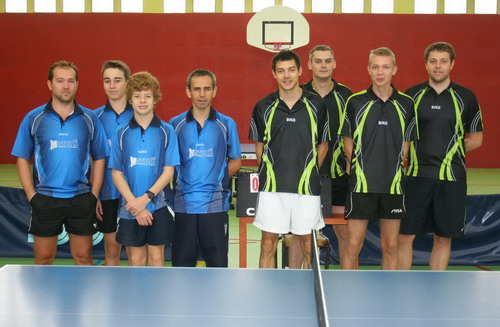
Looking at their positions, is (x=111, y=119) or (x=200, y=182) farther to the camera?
(x=111, y=119)

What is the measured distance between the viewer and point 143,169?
12.4ft

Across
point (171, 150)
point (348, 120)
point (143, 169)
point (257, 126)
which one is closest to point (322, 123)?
point (348, 120)

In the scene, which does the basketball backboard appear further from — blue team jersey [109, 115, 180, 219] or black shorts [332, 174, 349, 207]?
blue team jersey [109, 115, 180, 219]

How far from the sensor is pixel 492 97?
560 inches

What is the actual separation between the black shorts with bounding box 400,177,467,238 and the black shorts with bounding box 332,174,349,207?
520 millimetres

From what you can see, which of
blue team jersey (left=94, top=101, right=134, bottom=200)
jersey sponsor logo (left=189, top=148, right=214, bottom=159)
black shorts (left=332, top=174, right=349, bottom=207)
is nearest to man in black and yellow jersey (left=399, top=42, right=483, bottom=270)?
black shorts (left=332, top=174, right=349, bottom=207)

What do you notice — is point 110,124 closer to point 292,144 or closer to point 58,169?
point 58,169

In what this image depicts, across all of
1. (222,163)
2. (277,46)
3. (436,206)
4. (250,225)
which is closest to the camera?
(222,163)

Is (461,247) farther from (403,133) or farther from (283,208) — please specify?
(283,208)

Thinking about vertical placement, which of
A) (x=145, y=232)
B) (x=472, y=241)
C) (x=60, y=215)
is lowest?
(x=472, y=241)

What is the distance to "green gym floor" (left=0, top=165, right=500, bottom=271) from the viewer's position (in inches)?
231

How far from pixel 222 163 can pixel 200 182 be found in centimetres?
22

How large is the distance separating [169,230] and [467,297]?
2.07m

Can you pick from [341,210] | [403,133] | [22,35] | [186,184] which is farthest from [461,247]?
[22,35]
